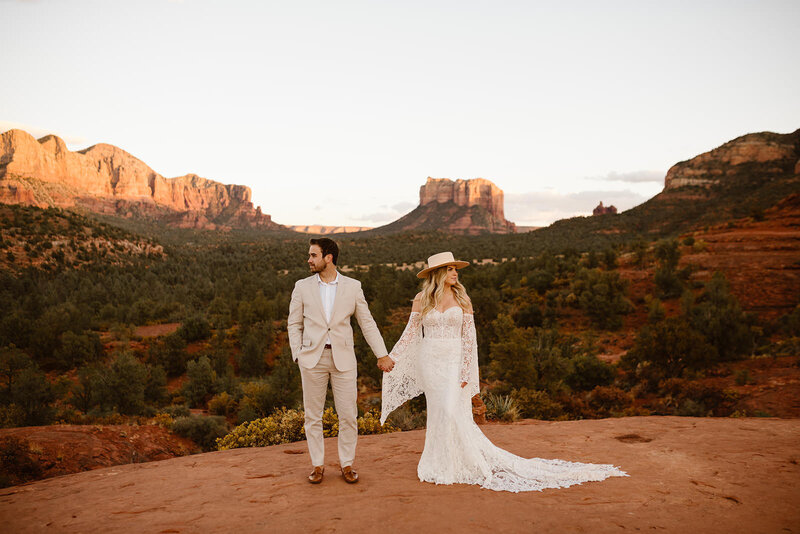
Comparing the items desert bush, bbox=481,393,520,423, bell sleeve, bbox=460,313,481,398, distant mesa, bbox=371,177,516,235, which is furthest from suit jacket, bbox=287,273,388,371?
distant mesa, bbox=371,177,516,235

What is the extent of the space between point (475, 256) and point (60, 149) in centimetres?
12695

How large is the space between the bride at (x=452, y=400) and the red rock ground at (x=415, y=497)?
23 centimetres

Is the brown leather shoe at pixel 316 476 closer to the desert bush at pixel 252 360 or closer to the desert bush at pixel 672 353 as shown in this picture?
the desert bush at pixel 672 353

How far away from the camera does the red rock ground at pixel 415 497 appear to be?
346cm

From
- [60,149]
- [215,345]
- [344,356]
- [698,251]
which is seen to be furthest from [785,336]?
[60,149]

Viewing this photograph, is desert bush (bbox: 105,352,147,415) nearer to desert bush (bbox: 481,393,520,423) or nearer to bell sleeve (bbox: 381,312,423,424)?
desert bush (bbox: 481,393,520,423)

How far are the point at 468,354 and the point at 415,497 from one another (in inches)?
59.6

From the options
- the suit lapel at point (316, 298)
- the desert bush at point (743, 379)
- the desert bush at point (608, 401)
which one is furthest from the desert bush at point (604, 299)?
the suit lapel at point (316, 298)

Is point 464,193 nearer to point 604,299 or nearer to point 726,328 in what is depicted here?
A: point 604,299

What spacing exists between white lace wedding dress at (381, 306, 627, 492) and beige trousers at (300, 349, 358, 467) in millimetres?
777

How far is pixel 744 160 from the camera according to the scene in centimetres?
6481

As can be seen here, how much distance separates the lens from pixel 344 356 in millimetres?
4438

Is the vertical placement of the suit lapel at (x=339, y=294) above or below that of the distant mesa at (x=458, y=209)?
below

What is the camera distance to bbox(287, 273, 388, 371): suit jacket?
4.40 meters
